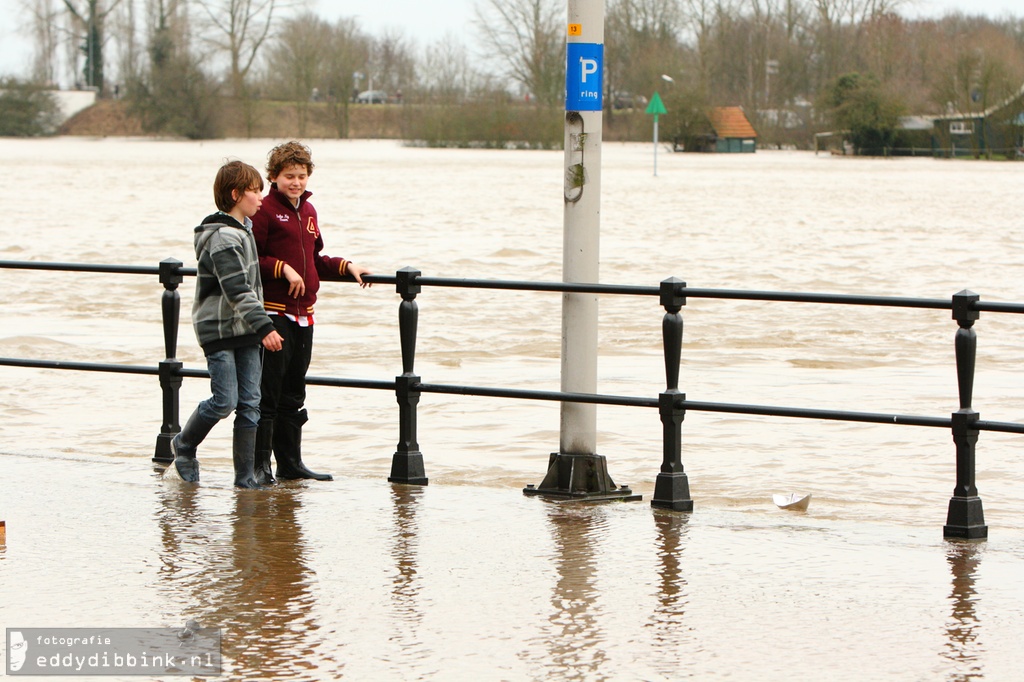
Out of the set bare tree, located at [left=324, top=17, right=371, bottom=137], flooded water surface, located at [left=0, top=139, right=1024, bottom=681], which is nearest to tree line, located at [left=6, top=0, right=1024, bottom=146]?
bare tree, located at [left=324, top=17, right=371, bottom=137]

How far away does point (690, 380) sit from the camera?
15812 millimetres

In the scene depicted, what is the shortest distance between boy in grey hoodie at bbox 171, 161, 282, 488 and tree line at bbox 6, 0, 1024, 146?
106 m

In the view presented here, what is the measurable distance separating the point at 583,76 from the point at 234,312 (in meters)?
1.84

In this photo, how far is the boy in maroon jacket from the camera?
6984 mm

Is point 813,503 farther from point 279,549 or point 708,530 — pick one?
point 279,549

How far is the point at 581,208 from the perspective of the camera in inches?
277

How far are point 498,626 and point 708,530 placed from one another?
5.53 feet

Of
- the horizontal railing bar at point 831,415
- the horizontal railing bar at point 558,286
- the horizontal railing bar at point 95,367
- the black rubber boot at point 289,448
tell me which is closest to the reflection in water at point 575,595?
the horizontal railing bar at point 831,415

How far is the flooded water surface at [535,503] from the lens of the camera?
15.9 feet

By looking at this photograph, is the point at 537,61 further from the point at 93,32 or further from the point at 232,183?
the point at 232,183

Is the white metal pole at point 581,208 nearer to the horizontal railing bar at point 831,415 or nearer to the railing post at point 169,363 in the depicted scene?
the horizontal railing bar at point 831,415

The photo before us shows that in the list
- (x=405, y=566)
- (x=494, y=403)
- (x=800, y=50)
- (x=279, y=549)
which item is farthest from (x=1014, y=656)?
(x=800, y=50)

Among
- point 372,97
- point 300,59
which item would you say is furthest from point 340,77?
point 372,97

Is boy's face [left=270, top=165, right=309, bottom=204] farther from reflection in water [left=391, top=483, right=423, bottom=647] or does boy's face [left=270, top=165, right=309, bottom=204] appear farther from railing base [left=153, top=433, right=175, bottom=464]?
railing base [left=153, top=433, right=175, bottom=464]
